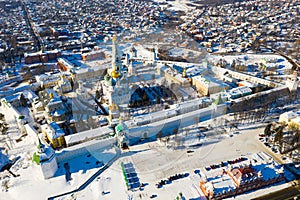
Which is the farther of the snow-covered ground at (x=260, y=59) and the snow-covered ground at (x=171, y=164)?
the snow-covered ground at (x=260, y=59)

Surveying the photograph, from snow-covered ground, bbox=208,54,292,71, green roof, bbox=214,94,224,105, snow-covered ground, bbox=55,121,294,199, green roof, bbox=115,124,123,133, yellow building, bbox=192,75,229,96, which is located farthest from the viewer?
snow-covered ground, bbox=208,54,292,71

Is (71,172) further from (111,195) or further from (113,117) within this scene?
(113,117)

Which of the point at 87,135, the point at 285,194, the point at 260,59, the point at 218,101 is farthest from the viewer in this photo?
the point at 260,59

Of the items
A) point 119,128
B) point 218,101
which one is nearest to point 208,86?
point 218,101

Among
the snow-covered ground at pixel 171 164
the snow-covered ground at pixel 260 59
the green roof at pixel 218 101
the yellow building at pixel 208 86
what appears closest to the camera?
the snow-covered ground at pixel 171 164

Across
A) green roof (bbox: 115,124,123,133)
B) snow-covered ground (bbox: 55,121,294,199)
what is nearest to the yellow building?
snow-covered ground (bbox: 55,121,294,199)

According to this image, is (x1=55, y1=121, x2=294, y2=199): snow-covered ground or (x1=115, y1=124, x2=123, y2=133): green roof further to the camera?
(x1=115, y1=124, x2=123, y2=133): green roof

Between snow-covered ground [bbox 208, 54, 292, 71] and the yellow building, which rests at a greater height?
snow-covered ground [bbox 208, 54, 292, 71]

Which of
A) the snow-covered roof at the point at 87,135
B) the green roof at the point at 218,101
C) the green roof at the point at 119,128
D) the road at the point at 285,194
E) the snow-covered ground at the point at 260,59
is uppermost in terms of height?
the snow-covered ground at the point at 260,59

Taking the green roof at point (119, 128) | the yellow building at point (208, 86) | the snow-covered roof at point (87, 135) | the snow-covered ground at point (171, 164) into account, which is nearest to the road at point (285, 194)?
the snow-covered ground at point (171, 164)

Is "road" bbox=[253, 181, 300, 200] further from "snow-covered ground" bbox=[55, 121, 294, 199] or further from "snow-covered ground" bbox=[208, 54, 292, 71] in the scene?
"snow-covered ground" bbox=[208, 54, 292, 71]

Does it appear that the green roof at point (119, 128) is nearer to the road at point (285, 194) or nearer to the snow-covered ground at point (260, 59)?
the road at point (285, 194)

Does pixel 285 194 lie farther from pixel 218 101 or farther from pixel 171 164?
pixel 218 101
